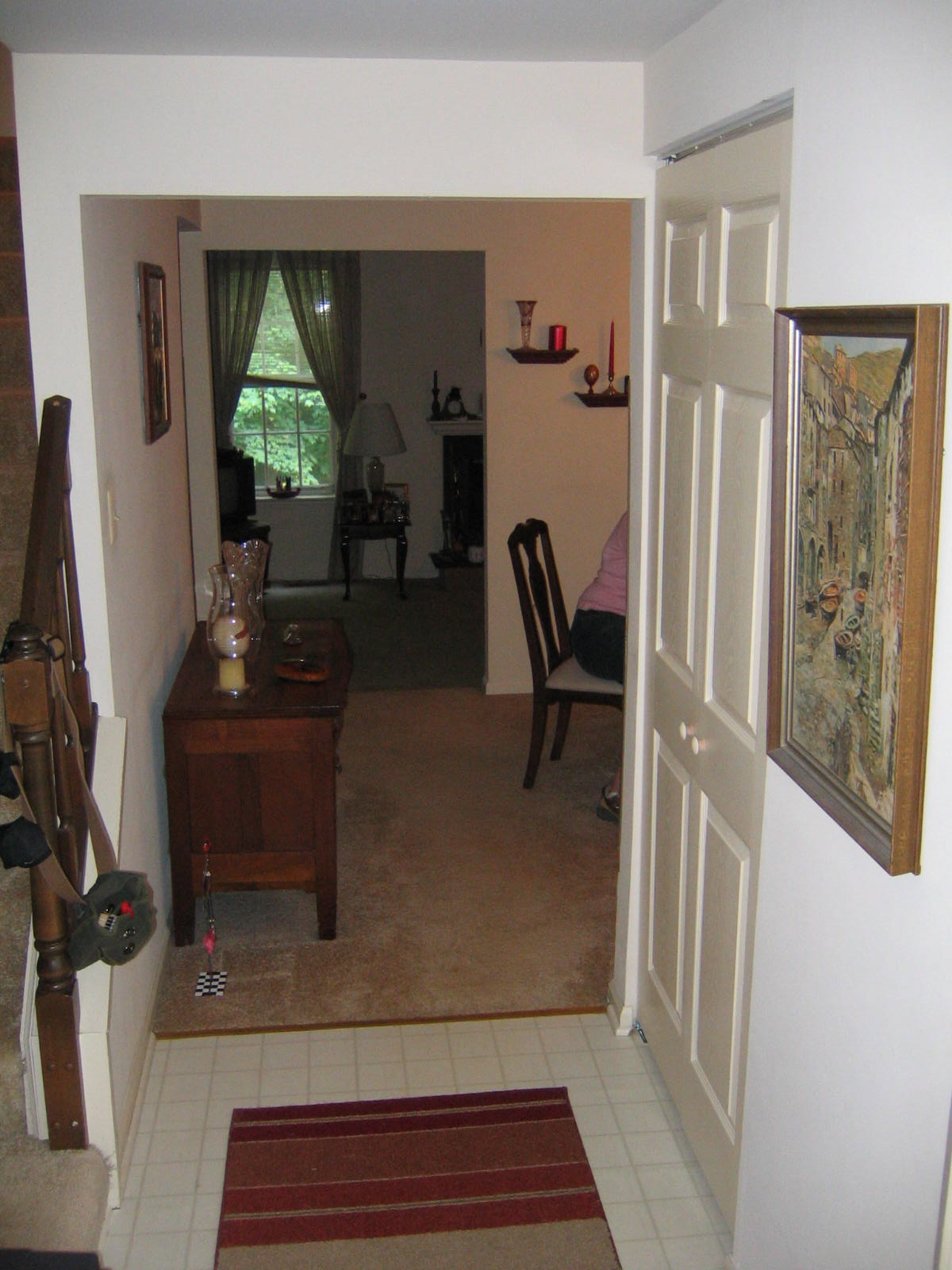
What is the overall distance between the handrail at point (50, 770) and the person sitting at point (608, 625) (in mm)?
2372

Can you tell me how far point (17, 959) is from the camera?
2.34m

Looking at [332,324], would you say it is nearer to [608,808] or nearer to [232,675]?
[608,808]

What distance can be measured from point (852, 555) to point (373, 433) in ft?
22.5

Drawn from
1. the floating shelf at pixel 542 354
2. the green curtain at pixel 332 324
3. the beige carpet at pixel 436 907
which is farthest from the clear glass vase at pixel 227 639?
the green curtain at pixel 332 324

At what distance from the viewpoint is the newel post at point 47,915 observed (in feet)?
6.48

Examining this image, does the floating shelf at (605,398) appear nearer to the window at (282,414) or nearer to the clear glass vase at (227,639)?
the clear glass vase at (227,639)

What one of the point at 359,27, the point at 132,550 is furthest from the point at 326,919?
the point at 359,27

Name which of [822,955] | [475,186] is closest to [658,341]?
[475,186]

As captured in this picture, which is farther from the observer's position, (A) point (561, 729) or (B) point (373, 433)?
(B) point (373, 433)

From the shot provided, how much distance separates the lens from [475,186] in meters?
2.58

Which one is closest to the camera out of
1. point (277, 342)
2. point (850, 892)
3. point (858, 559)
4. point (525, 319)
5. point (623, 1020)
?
point (858, 559)

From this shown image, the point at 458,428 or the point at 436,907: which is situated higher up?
the point at 458,428

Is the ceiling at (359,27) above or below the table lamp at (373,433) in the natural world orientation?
above

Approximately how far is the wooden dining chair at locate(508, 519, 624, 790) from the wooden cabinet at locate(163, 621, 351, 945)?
3.78ft
